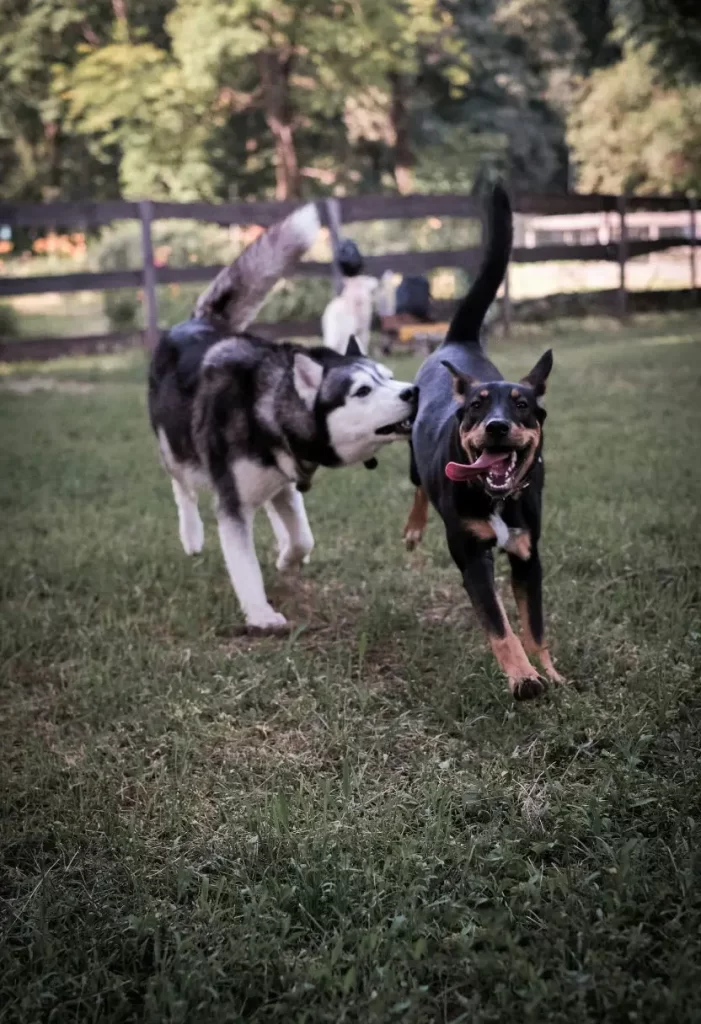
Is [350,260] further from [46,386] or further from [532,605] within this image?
[532,605]

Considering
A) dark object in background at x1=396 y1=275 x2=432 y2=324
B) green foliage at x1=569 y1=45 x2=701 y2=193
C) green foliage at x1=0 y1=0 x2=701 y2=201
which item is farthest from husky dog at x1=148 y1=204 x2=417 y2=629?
green foliage at x1=569 y1=45 x2=701 y2=193

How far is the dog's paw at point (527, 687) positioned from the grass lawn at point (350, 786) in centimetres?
8

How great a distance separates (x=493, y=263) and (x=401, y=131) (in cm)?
1942

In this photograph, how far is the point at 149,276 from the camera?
519 inches

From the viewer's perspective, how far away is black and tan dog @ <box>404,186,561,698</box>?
304cm

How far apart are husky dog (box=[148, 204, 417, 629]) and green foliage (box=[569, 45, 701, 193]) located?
24.6 meters

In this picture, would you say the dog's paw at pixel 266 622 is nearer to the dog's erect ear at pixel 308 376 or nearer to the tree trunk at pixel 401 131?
the dog's erect ear at pixel 308 376

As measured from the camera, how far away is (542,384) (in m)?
3.23

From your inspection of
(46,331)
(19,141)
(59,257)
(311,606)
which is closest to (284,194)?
(46,331)

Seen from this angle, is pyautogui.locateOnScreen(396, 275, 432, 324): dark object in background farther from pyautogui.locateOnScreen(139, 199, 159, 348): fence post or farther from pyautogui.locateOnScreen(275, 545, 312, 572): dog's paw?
pyautogui.locateOnScreen(275, 545, 312, 572): dog's paw

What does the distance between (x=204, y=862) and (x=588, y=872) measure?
920mm

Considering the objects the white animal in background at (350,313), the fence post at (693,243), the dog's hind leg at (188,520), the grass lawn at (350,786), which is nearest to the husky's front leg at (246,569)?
the grass lawn at (350,786)

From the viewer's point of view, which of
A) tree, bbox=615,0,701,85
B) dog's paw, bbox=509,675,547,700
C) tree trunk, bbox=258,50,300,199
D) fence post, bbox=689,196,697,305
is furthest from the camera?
tree trunk, bbox=258,50,300,199

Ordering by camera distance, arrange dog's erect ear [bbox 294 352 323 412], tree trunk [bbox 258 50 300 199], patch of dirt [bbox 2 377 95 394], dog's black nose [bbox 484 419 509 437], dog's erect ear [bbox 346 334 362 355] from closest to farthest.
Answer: dog's black nose [bbox 484 419 509 437] → dog's erect ear [bbox 294 352 323 412] → dog's erect ear [bbox 346 334 362 355] → patch of dirt [bbox 2 377 95 394] → tree trunk [bbox 258 50 300 199]
